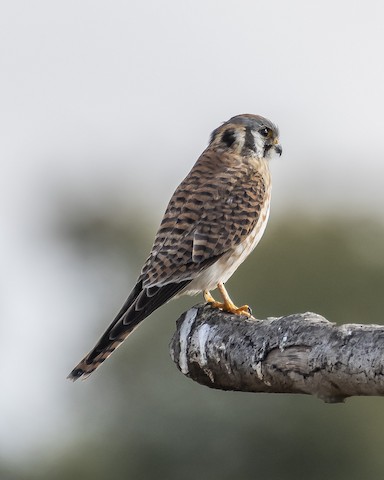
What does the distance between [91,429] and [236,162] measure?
46.3 feet

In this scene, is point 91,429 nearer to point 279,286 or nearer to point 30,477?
point 30,477

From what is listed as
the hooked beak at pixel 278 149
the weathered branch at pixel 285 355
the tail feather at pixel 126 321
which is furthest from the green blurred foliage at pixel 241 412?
the weathered branch at pixel 285 355

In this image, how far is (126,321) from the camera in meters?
7.30

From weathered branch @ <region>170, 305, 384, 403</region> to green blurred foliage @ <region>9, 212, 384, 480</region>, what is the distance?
40.0ft

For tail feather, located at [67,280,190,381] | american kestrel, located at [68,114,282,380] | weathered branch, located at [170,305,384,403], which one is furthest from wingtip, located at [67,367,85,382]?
weathered branch, located at [170,305,384,403]

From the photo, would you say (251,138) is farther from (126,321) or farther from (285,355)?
(285,355)

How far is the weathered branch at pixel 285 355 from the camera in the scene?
17.1 ft

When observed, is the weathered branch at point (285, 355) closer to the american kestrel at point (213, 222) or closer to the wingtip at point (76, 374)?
the wingtip at point (76, 374)

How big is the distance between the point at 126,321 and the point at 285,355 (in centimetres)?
182

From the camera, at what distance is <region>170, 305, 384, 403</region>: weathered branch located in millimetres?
5227

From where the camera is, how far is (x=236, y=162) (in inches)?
342

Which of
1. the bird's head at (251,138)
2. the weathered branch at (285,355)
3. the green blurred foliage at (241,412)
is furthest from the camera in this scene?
the green blurred foliage at (241,412)

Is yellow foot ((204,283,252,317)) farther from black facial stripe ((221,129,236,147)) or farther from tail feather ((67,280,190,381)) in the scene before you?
black facial stripe ((221,129,236,147))

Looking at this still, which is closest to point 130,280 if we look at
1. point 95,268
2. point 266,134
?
point 95,268
